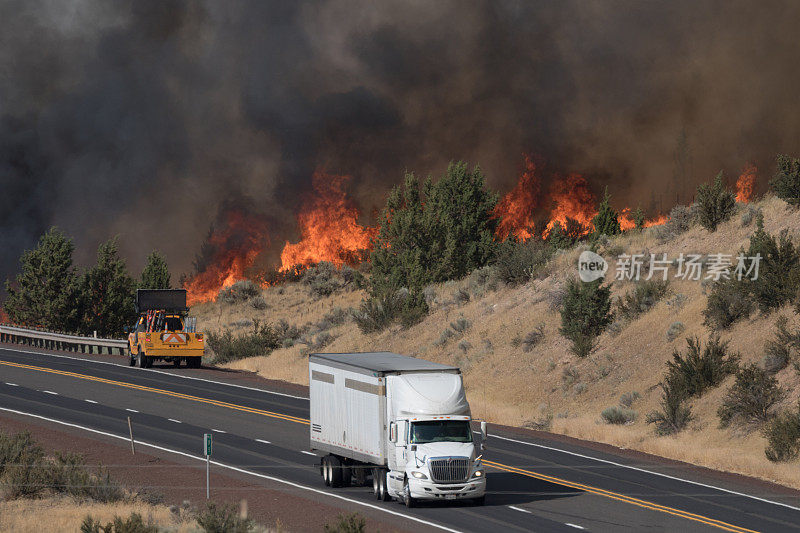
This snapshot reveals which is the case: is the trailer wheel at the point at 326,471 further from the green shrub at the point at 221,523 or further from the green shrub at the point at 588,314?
the green shrub at the point at 588,314

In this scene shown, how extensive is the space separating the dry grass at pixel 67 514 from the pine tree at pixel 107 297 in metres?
50.6

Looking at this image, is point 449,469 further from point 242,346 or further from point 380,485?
point 242,346

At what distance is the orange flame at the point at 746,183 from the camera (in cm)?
9139

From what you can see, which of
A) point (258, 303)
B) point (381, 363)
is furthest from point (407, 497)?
point (258, 303)

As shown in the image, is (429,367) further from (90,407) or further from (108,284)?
(108,284)

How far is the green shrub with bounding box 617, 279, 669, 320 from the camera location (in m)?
48.3

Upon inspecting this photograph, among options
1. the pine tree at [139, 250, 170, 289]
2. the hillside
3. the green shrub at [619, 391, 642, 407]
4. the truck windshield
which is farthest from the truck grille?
the pine tree at [139, 250, 170, 289]

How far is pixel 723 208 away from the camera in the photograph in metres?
54.4

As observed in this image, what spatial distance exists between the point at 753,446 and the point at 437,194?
1625 inches

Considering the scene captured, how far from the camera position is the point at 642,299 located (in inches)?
1911

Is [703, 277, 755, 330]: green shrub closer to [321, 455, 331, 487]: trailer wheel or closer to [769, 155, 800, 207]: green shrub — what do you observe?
[769, 155, 800, 207]: green shrub

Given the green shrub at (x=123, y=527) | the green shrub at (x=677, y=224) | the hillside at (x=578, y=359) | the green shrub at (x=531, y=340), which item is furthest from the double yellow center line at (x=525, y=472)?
the green shrub at (x=677, y=224)

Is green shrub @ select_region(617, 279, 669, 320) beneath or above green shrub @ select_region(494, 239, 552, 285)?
beneath

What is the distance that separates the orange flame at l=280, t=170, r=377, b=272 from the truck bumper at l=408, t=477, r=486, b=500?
79885mm
